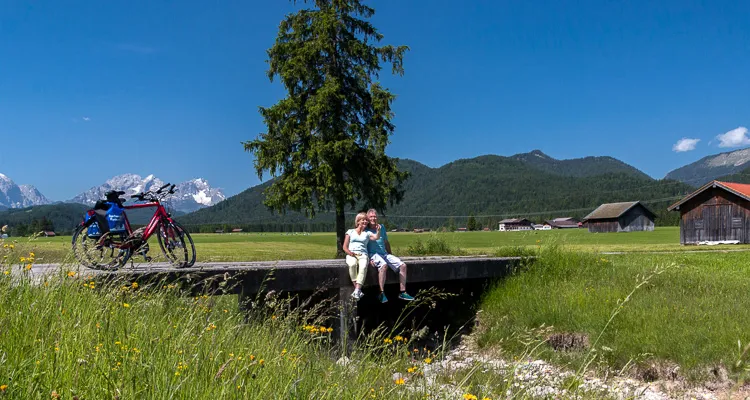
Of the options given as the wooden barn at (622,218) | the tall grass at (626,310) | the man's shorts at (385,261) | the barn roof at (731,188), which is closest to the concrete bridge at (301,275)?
the man's shorts at (385,261)

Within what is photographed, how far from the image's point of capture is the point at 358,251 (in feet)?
29.9

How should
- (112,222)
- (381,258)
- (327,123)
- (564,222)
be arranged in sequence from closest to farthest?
(112,222) < (381,258) < (327,123) < (564,222)

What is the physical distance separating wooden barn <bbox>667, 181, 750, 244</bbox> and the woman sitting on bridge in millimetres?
36481

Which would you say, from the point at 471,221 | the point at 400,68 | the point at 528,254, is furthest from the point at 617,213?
the point at 528,254

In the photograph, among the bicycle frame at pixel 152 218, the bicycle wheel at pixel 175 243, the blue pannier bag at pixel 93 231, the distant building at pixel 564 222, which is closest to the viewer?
the blue pannier bag at pixel 93 231

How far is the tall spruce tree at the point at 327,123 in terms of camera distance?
20203mm

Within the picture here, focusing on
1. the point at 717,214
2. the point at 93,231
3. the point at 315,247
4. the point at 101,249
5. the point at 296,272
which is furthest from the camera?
the point at 717,214

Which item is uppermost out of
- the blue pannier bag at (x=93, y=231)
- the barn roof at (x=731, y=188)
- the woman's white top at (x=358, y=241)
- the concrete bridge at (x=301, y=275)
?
the barn roof at (x=731, y=188)

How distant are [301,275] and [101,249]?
9.04 feet

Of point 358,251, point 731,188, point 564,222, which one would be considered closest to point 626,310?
point 358,251

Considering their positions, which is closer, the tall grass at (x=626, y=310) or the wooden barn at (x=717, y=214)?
the tall grass at (x=626, y=310)

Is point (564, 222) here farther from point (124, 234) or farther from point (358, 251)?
point (124, 234)

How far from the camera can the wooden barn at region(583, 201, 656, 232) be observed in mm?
80938

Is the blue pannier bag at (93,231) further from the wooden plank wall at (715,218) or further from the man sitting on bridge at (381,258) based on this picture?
the wooden plank wall at (715,218)
